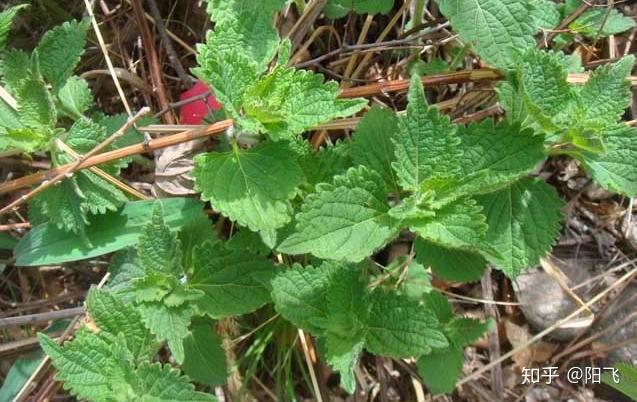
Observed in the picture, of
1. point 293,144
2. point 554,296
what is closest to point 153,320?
point 293,144

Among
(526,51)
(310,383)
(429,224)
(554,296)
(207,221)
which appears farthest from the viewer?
(554,296)

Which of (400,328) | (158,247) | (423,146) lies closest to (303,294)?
(400,328)

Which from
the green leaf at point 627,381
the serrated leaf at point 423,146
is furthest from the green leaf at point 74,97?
the green leaf at point 627,381

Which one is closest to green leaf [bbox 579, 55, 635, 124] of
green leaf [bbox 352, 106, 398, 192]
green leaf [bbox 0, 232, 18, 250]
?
green leaf [bbox 352, 106, 398, 192]

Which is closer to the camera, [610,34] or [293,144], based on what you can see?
[293,144]

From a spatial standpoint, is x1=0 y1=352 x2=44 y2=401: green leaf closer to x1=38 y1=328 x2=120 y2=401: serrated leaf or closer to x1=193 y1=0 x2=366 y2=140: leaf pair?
x1=38 y1=328 x2=120 y2=401: serrated leaf

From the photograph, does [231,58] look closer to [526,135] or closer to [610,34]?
[526,135]

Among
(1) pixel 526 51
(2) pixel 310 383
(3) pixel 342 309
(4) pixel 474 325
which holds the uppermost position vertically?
(1) pixel 526 51
